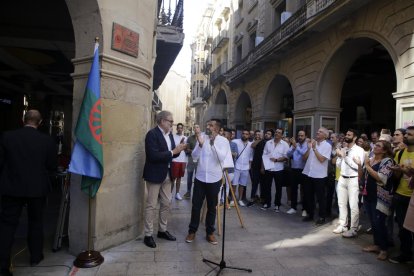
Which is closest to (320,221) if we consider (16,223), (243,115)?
(16,223)

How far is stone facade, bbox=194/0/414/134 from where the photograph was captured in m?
8.12

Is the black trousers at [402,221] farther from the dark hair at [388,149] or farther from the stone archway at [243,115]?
the stone archway at [243,115]

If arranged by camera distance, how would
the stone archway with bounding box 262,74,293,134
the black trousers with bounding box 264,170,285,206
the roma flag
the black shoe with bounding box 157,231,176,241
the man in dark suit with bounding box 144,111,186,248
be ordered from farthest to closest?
the stone archway with bounding box 262,74,293,134 → the black trousers with bounding box 264,170,285,206 → the black shoe with bounding box 157,231,176,241 → the man in dark suit with bounding box 144,111,186,248 → the roma flag

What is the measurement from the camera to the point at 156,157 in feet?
15.2

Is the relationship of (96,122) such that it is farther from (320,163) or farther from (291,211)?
(291,211)

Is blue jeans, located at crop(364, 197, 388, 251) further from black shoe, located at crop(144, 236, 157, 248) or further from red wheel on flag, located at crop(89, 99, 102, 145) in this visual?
red wheel on flag, located at crop(89, 99, 102, 145)

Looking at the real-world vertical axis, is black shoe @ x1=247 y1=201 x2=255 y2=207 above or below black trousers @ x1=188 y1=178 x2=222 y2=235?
below

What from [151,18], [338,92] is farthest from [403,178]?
[338,92]

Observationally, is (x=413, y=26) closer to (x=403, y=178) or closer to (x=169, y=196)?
(x=403, y=178)

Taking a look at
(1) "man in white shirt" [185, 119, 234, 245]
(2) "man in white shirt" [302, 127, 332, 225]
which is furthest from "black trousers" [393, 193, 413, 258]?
(1) "man in white shirt" [185, 119, 234, 245]

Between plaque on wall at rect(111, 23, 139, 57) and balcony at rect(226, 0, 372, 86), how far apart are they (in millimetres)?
7218

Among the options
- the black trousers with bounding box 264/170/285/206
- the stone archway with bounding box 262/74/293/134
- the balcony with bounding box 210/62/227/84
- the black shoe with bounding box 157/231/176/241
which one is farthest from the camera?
the balcony with bounding box 210/62/227/84

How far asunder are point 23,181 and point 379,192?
4756 millimetres

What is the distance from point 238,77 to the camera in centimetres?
2138
